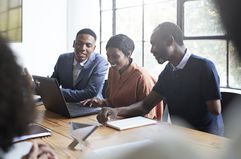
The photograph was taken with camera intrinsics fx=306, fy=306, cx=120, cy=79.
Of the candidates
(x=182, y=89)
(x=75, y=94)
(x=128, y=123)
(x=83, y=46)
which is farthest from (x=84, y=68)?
(x=128, y=123)

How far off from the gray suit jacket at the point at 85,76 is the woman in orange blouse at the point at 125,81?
23 cm

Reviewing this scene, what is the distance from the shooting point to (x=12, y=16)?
Result: 397 centimetres

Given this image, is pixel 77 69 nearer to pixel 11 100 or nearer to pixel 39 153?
pixel 39 153

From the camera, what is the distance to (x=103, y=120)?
5.50 ft

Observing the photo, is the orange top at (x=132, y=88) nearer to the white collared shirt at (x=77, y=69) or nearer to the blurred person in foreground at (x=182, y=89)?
the blurred person in foreground at (x=182, y=89)

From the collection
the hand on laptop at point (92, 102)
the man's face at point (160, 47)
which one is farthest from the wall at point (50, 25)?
the man's face at point (160, 47)

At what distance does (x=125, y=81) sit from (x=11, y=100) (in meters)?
1.91

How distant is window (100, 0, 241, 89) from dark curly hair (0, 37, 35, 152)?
6.25 ft

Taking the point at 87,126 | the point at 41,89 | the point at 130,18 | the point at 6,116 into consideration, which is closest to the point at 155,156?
the point at 6,116

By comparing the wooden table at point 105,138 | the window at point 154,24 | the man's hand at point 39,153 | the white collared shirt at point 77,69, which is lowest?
the wooden table at point 105,138

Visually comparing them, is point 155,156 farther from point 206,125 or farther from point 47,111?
point 47,111

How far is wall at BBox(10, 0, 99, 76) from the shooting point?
4117mm

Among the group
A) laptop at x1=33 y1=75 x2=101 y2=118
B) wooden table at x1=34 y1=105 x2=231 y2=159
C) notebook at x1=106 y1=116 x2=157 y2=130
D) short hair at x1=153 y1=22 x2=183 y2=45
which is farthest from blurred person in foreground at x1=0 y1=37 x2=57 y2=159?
short hair at x1=153 y1=22 x2=183 y2=45

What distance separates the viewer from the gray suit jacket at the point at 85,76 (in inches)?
99.1
